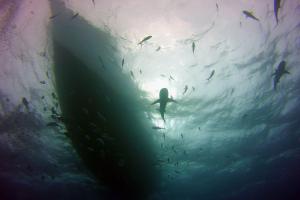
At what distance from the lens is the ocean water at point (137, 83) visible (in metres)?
10.5

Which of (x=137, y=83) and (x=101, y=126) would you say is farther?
(x=101, y=126)

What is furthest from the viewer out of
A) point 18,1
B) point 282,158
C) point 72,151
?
point 282,158

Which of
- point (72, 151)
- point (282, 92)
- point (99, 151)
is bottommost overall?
point (99, 151)

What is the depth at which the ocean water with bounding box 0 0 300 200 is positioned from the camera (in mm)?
10477

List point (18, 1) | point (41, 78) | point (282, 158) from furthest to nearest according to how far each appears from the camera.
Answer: point (282, 158), point (41, 78), point (18, 1)

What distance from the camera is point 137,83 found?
1402 centimetres

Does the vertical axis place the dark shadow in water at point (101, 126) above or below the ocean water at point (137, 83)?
below

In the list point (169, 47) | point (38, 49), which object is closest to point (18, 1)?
point (38, 49)

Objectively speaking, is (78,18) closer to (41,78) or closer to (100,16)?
(100,16)

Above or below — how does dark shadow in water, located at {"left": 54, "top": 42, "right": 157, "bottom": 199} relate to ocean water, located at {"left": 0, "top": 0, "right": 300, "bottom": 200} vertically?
below

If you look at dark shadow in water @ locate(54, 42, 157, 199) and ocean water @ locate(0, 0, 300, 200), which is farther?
dark shadow in water @ locate(54, 42, 157, 199)

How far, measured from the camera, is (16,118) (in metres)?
17.1

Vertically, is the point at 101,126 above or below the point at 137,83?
below

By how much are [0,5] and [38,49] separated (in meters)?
2.73
